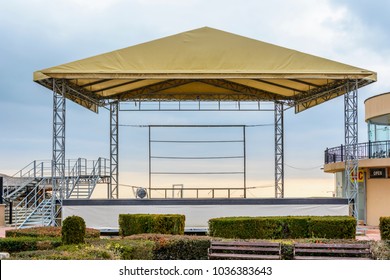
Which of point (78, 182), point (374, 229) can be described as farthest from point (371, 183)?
point (78, 182)

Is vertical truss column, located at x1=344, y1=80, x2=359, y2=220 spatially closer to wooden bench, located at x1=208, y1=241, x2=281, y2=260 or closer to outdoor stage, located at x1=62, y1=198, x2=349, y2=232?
outdoor stage, located at x1=62, y1=198, x2=349, y2=232

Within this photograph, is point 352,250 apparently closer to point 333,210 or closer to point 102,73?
point 333,210

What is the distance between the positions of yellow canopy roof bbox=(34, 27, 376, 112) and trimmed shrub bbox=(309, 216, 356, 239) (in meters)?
6.72

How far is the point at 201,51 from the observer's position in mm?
26484

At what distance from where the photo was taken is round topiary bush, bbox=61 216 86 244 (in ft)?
49.9

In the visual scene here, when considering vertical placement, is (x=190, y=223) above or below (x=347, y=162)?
below

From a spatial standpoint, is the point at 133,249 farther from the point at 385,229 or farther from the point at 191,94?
the point at 191,94

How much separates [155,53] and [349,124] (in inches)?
317

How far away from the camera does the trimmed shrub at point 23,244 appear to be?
1703cm

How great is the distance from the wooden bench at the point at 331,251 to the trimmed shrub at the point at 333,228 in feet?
15.9

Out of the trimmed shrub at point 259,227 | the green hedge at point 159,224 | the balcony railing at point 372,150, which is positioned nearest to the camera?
the trimmed shrub at point 259,227

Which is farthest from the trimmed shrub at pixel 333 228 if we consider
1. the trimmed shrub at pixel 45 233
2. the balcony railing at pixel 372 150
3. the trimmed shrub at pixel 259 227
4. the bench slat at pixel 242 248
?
the balcony railing at pixel 372 150

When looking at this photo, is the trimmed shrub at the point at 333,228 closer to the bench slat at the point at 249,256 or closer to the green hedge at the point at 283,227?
the green hedge at the point at 283,227

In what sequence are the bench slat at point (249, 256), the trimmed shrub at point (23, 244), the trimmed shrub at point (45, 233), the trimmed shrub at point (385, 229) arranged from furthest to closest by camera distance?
the trimmed shrub at point (45, 233)
the trimmed shrub at point (385, 229)
the trimmed shrub at point (23, 244)
the bench slat at point (249, 256)
